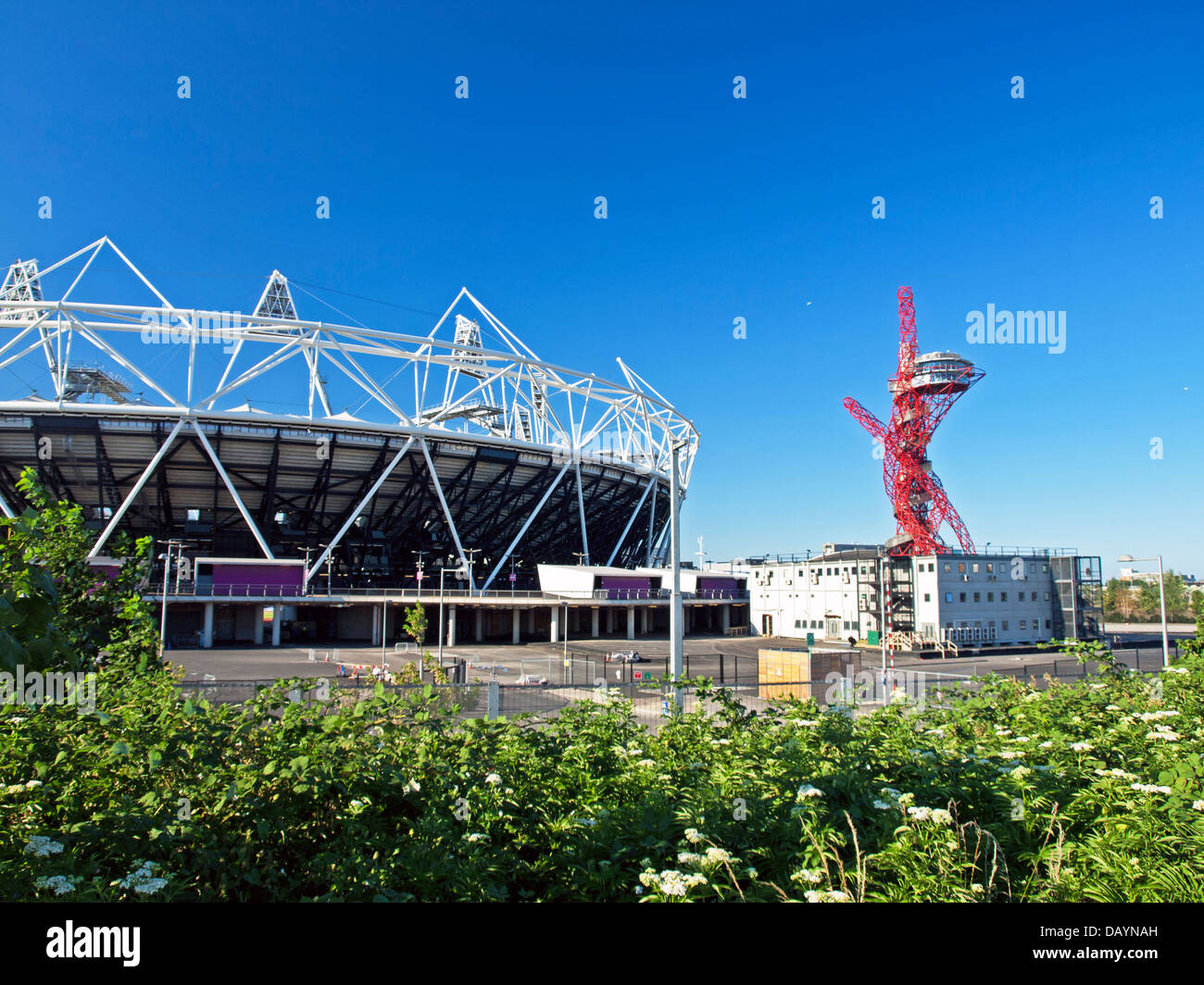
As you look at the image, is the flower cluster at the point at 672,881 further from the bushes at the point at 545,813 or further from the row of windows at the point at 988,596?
the row of windows at the point at 988,596

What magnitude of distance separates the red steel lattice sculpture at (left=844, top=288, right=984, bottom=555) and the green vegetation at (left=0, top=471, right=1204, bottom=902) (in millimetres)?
70395

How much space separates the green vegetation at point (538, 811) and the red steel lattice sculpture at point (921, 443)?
231ft

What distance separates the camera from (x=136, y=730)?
5.04 metres

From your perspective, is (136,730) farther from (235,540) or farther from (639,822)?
(235,540)

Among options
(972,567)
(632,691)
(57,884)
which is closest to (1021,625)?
(972,567)

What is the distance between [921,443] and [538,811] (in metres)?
74.7

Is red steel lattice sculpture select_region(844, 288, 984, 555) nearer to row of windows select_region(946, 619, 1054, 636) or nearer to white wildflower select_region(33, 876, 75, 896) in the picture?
row of windows select_region(946, 619, 1054, 636)

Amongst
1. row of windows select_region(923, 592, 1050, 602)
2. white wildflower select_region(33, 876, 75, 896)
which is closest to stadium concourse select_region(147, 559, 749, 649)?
row of windows select_region(923, 592, 1050, 602)

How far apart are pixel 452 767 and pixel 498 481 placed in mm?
52325

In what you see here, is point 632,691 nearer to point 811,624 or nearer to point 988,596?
point 988,596

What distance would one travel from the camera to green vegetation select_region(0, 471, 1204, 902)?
12.4 ft

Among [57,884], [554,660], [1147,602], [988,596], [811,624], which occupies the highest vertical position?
[988,596]

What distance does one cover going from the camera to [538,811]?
4727 millimetres

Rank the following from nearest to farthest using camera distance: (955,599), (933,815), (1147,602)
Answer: (933,815) → (955,599) → (1147,602)
